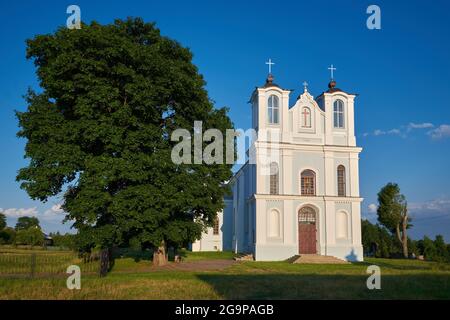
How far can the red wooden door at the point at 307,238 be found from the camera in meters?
31.5

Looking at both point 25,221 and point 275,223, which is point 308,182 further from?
point 25,221

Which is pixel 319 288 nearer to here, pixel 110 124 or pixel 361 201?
pixel 110 124

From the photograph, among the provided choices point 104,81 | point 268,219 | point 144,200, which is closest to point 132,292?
point 144,200

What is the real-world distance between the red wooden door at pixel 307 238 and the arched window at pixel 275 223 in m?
1.61

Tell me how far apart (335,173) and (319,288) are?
20387 millimetres

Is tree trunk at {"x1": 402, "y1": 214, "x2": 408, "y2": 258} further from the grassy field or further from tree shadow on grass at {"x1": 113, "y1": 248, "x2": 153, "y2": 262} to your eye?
the grassy field

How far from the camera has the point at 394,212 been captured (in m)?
43.7

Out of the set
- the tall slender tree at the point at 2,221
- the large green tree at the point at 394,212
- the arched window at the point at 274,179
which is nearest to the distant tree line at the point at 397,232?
the large green tree at the point at 394,212

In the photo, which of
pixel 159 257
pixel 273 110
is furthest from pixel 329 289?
pixel 273 110

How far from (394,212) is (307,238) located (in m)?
16.0

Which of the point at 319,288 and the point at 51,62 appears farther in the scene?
the point at 51,62

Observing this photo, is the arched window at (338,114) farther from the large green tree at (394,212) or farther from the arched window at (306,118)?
the large green tree at (394,212)

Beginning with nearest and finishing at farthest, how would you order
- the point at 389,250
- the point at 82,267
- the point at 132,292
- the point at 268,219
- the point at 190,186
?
the point at 132,292
the point at 82,267
the point at 190,186
the point at 268,219
the point at 389,250

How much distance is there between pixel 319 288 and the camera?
13.0 m
